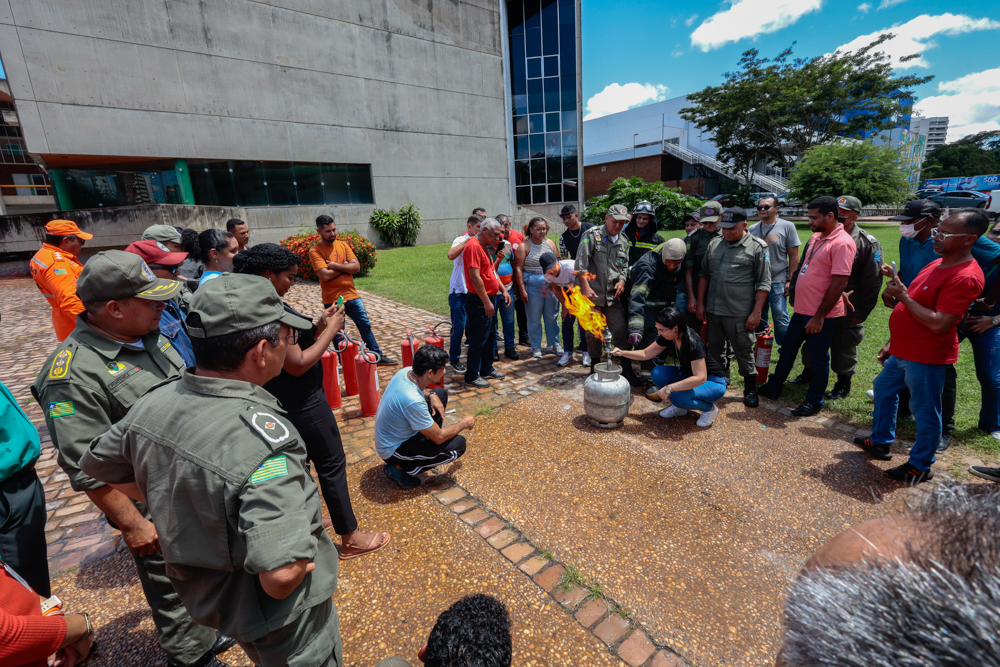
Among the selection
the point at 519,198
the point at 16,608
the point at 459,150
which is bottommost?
the point at 16,608

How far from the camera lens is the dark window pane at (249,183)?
61.3ft

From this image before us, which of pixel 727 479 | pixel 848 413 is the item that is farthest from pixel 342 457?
pixel 848 413

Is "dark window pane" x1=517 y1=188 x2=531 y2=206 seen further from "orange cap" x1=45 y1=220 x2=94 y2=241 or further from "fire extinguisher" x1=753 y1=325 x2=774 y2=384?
"orange cap" x1=45 y1=220 x2=94 y2=241

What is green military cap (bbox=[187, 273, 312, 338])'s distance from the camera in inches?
60.9

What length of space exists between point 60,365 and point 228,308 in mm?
1219

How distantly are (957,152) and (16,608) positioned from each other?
80848 mm

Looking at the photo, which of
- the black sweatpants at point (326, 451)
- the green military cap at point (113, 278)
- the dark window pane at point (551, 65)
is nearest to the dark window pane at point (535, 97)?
the dark window pane at point (551, 65)

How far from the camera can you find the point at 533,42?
2661 centimetres

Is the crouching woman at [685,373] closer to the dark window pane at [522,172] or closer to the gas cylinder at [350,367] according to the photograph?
the gas cylinder at [350,367]

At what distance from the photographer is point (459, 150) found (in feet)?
79.0

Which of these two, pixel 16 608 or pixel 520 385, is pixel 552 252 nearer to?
pixel 520 385

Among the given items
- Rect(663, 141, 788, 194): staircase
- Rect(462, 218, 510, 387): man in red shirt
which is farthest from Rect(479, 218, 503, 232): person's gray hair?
Rect(663, 141, 788, 194): staircase

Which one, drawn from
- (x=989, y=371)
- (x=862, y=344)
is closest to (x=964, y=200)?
(x=862, y=344)

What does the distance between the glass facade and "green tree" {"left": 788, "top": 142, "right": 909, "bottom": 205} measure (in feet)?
40.7
